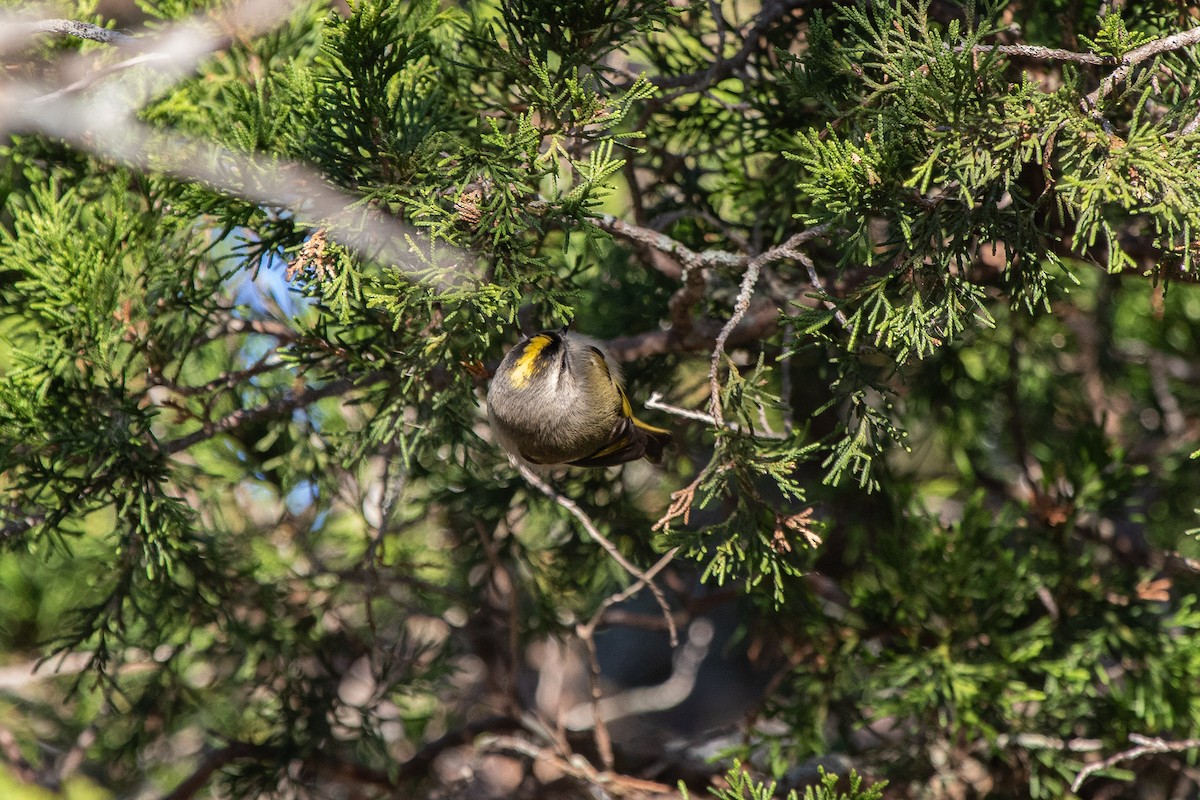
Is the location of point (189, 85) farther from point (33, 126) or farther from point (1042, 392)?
point (1042, 392)

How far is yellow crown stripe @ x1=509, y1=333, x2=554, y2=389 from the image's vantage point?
1.84m

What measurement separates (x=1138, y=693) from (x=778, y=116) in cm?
131

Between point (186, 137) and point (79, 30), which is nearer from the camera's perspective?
point (79, 30)

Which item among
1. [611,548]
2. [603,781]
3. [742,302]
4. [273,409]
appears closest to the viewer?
[742,302]

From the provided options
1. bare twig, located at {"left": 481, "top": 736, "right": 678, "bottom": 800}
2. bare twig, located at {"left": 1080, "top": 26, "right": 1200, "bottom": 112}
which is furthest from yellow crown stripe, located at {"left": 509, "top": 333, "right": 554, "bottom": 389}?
bare twig, located at {"left": 1080, "top": 26, "right": 1200, "bottom": 112}

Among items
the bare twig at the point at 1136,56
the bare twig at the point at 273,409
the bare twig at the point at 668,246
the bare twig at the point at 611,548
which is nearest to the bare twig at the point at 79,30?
the bare twig at the point at 273,409

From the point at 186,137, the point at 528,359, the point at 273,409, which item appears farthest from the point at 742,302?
the point at 186,137

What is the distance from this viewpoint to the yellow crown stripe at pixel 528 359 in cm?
184

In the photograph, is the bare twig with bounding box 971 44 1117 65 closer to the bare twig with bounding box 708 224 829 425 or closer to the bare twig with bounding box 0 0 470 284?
the bare twig with bounding box 708 224 829 425

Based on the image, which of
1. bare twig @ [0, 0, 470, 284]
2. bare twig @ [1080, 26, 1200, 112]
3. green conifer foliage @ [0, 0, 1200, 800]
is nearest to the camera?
bare twig @ [1080, 26, 1200, 112]

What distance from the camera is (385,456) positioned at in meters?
2.04

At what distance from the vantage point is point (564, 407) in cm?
196

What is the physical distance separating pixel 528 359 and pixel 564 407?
Answer: 0.54 feet

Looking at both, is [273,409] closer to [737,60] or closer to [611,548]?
[611,548]
